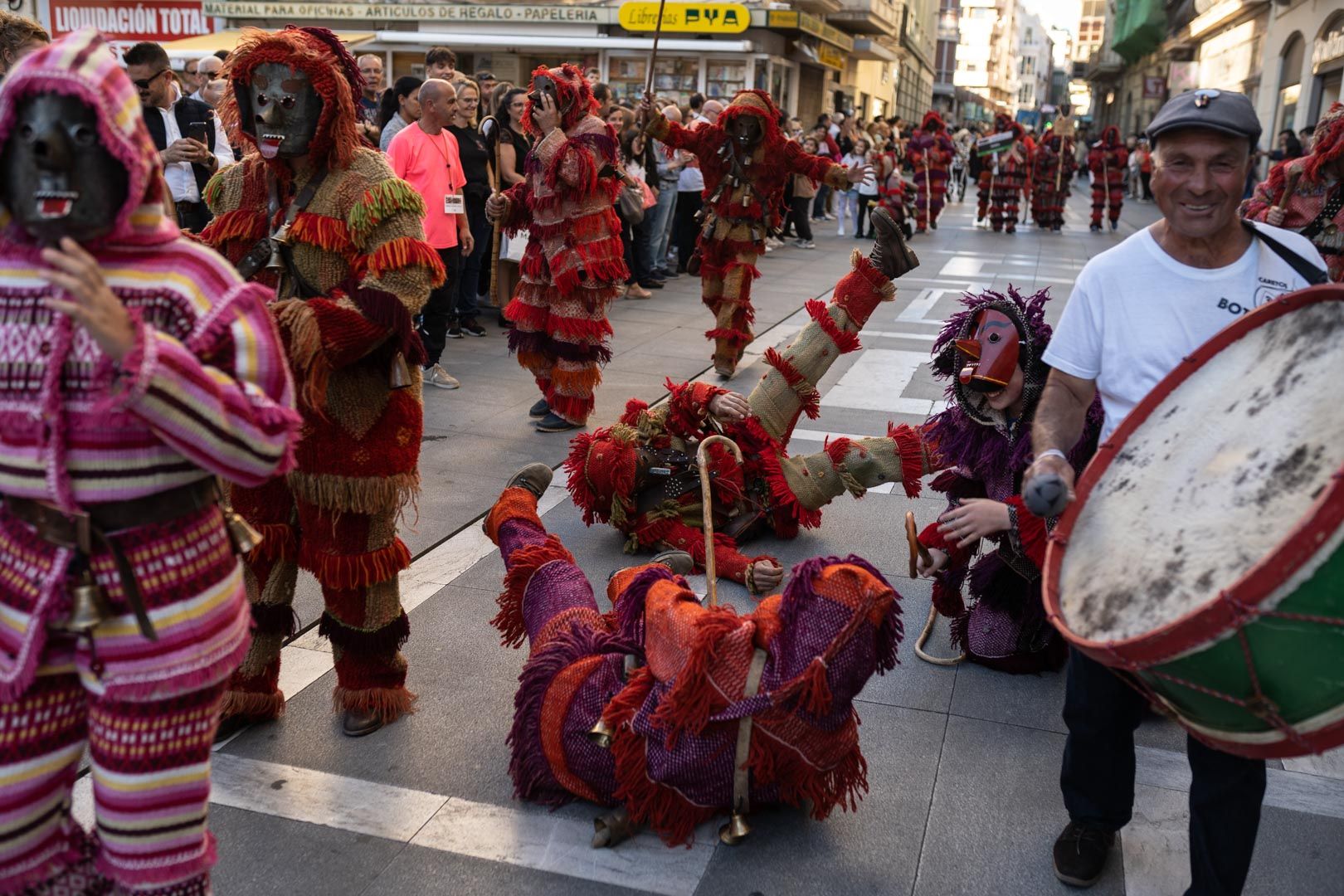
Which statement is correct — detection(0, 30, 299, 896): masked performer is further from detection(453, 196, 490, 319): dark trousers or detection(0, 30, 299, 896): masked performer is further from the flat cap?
detection(453, 196, 490, 319): dark trousers

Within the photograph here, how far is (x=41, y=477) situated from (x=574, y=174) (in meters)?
4.89

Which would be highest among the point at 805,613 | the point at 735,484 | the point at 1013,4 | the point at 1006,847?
the point at 1013,4

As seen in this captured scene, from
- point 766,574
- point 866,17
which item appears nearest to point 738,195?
point 766,574

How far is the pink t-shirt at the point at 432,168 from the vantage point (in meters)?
7.66

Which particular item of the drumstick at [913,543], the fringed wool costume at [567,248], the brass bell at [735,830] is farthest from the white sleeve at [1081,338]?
the fringed wool costume at [567,248]

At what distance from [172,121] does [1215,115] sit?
22.4ft

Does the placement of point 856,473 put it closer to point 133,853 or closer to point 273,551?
point 273,551

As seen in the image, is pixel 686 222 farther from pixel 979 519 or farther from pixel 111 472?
pixel 111 472

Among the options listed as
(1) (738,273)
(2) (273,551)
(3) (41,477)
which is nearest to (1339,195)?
(1) (738,273)

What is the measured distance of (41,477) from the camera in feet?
6.50

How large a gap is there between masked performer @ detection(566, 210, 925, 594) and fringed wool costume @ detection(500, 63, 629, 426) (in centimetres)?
170

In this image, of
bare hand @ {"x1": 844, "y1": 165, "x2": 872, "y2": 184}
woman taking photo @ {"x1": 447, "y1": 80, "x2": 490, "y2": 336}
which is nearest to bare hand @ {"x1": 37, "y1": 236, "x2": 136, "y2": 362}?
woman taking photo @ {"x1": 447, "y1": 80, "x2": 490, "y2": 336}

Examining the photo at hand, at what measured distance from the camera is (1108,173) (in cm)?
2114

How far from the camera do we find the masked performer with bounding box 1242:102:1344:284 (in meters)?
6.65
